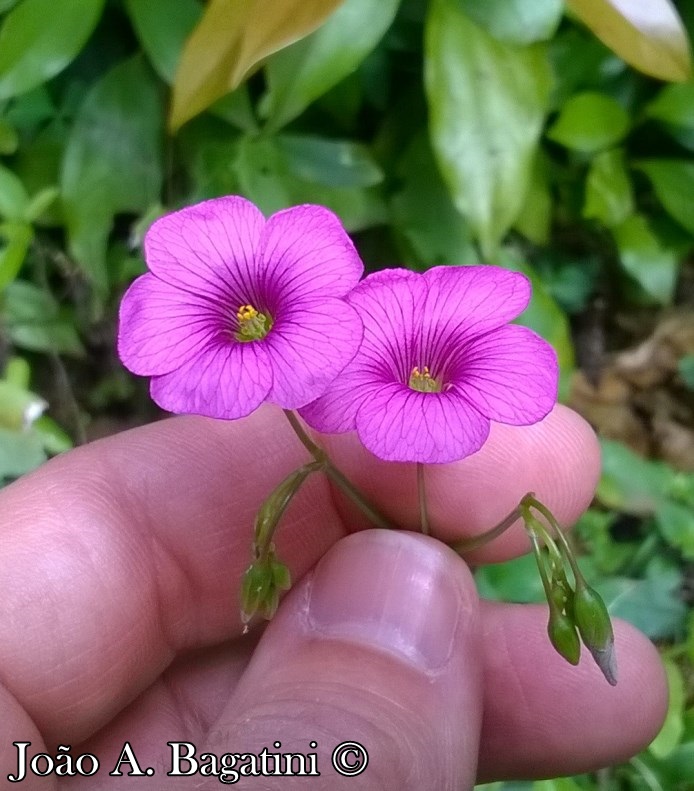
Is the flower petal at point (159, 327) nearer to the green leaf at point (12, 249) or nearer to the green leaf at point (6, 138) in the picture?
the green leaf at point (12, 249)

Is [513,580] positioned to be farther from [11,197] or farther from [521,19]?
[11,197]

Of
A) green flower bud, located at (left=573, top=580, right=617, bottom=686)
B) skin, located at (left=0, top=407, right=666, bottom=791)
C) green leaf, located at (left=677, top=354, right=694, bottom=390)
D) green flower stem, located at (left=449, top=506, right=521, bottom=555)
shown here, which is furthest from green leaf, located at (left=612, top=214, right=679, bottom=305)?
green flower bud, located at (left=573, top=580, right=617, bottom=686)

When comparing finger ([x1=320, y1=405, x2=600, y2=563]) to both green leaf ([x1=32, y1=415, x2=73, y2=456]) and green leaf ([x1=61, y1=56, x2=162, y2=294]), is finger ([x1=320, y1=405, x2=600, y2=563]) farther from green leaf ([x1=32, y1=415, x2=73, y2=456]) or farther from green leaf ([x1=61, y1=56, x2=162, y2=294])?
green leaf ([x1=61, y1=56, x2=162, y2=294])

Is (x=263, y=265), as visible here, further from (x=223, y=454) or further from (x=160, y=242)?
(x=223, y=454)

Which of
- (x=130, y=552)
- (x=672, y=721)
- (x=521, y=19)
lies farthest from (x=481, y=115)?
(x=672, y=721)

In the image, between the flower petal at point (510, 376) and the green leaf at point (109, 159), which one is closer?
the flower petal at point (510, 376)

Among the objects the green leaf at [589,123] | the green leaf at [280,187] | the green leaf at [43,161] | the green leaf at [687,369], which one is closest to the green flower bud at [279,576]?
the green leaf at [280,187]

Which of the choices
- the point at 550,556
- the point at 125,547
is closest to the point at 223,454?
the point at 125,547
